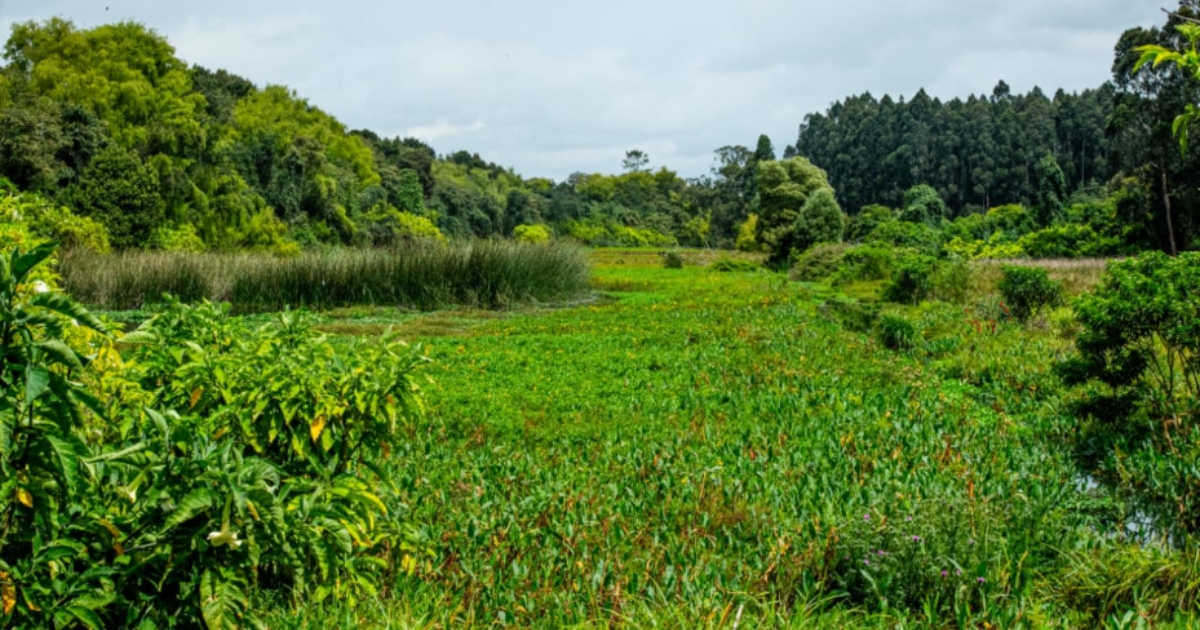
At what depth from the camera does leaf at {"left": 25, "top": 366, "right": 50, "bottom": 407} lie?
1.84 metres

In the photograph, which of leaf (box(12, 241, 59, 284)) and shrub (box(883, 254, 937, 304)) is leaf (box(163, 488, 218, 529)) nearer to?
leaf (box(12, 241, 59, 284))

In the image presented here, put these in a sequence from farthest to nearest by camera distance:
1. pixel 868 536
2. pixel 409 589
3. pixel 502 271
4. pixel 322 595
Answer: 1. pixel 502 271
2. pixel 868 536
3. pixel 409 589
4. pixel 322 595

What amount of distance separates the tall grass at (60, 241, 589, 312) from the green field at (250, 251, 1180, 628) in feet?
28.3

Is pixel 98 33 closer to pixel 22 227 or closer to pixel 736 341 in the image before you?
pixel 736 341

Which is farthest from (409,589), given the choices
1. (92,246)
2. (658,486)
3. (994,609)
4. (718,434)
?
(92,246)

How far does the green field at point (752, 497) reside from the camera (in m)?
3.50

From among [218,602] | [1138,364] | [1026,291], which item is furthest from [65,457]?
[1026,291]

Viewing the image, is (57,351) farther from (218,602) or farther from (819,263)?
(819,263)

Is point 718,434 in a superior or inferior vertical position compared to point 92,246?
inferior

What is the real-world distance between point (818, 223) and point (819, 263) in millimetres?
6973

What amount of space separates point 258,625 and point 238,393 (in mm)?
902

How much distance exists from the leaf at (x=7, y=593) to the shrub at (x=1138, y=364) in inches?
233

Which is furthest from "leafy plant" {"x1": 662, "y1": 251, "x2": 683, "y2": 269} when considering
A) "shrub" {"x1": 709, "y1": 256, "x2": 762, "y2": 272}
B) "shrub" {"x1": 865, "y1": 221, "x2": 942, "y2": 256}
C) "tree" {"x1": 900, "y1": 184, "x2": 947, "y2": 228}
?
"tree" {"x1": 900, "y1": 184, "x2": 947, "y2": 228}

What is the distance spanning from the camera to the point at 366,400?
9.77 ft
